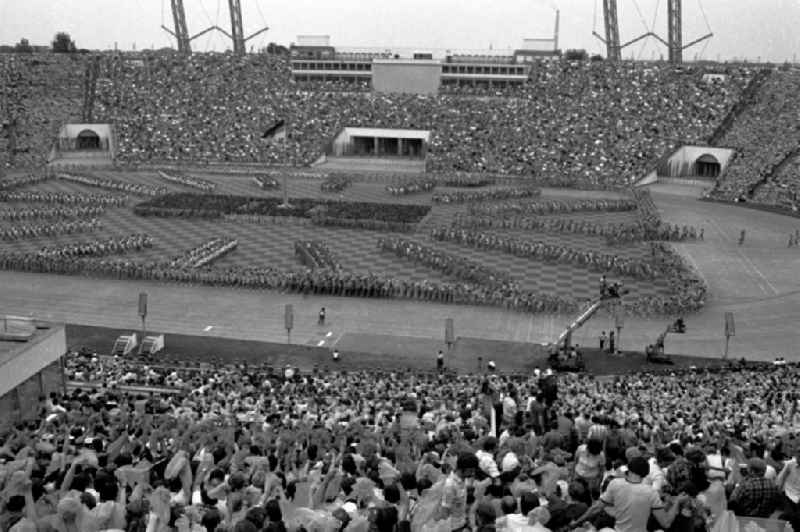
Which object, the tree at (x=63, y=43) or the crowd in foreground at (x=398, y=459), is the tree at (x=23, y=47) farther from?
the crowd in foreground at (x=398, y=459)

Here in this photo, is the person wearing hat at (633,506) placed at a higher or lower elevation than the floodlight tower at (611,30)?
lower

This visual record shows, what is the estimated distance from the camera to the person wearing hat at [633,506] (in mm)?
8609

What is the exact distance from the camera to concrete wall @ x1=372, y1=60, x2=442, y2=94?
85.4 m

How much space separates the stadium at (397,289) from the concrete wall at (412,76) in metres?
0.22

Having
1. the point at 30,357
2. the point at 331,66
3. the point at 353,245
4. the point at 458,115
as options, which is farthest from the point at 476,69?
the point at 30,357

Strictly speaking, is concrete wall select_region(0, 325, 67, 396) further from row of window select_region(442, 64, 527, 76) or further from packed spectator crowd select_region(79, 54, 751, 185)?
row of window select_region(442, 64, 527, 76)

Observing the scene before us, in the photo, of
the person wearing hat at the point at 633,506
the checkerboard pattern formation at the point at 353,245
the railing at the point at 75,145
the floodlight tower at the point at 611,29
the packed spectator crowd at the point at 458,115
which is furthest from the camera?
the floodlight tower at the point at 611,29

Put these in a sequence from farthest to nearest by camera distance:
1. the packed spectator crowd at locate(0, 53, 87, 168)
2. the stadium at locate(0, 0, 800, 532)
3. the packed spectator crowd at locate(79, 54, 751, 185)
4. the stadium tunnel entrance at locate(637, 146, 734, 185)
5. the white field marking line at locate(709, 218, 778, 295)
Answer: the packed spectator crowd at locate(0, 53, 87, 168)
the packed spectator crowd at locate(79, 54, 751, 185)
the stadium tunnel entrance at locate(637, 146, 734, 185)
the white field marking line at locate(709, 218, 778, 295)
the stadium at locate(0, 0, 800, 532)

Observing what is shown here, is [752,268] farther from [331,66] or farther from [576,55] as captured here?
[576,55]

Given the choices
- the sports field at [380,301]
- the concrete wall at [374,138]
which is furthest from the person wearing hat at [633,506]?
the concrete wall at [374,138]

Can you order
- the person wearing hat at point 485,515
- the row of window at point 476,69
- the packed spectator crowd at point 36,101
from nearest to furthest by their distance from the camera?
the person wearing hat at point 485,515, the packed spectator crowd at point 36,101, the row of window at point 476,69

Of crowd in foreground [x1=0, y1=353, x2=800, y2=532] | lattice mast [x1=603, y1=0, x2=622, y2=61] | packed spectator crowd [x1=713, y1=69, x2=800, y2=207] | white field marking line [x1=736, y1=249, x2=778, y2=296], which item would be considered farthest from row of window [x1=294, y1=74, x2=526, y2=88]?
crowd in foreground [x1=0, y1=353, x2=800, y2=532]

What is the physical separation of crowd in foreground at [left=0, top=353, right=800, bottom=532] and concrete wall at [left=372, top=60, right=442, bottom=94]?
67.6 meters

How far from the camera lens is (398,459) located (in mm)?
12078
